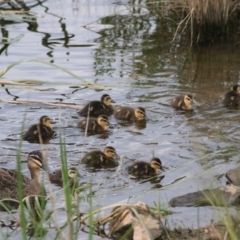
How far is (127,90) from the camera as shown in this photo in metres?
8.29

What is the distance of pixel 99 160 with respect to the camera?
618cm

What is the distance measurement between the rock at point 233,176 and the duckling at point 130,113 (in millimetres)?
1798

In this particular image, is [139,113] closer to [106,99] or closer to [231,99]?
[106,99]

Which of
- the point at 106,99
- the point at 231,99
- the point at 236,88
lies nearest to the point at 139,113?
the point at 106,99

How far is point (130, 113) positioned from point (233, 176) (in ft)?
6.58

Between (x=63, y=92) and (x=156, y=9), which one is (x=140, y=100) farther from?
(x=156, y=9)

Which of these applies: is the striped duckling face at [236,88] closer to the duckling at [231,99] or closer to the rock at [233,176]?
the duckling at [231,99]

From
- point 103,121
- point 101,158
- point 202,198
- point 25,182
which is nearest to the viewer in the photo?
point 202,198

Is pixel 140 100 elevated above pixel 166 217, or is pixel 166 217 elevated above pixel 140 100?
pixel 166 217

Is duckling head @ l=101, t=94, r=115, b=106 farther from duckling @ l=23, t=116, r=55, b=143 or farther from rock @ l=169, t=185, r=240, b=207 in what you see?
rock @ l=169, t=185, r=240, b=207

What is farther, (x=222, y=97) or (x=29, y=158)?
(x=222, y=97)

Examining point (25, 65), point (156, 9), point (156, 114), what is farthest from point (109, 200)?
point (156, 9)

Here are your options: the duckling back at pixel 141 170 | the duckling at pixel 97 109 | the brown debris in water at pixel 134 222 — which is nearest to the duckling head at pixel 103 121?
the duckling at pixel 97 109

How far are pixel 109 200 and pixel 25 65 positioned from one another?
13.3 ft
